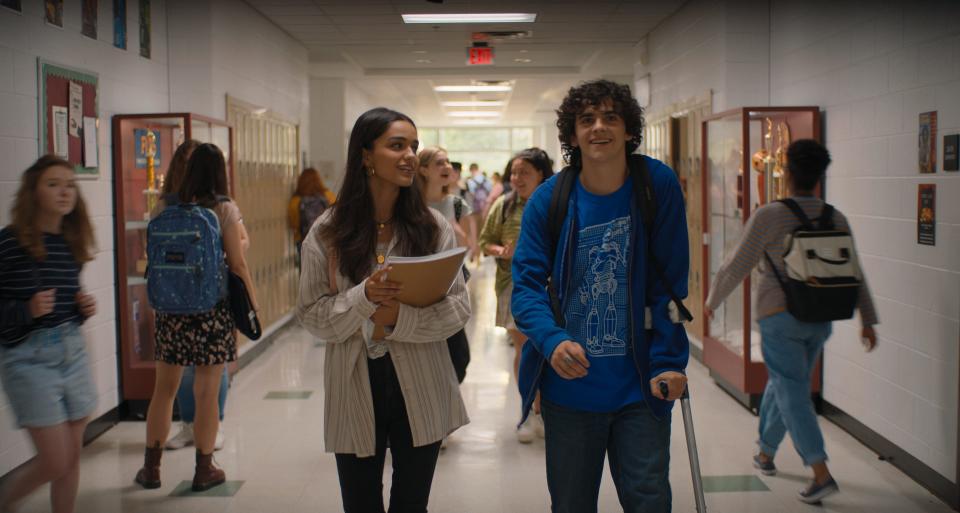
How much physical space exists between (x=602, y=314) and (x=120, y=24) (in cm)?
423

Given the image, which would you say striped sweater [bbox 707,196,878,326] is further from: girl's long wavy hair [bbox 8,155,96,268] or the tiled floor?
girl's long wavy hair [bbox 8,155,96,268]

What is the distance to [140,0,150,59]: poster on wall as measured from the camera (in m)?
5.63

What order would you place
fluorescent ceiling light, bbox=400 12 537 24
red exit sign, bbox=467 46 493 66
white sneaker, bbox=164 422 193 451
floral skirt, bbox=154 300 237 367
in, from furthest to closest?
red exit sign, bbox=467 46 493 66 < fluorescent ceiling light, bbox=400 12 537 24 < white sneaker, bbox=164 422 193 451 < floral skirt, bbox=154 300 237 367

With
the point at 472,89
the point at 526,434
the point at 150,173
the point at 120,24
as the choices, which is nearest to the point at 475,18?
the point at 120,24

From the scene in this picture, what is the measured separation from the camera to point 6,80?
3.95 metres

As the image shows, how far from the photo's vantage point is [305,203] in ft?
28.1

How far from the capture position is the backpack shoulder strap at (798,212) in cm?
362

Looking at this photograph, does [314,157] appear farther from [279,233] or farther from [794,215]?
[794,215]

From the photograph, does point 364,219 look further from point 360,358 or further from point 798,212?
point 798,212

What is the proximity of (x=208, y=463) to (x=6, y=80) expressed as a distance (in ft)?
6.50

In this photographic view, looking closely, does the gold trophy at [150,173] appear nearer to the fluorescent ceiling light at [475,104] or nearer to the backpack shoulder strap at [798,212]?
the backpack shoulder strap at [798,212]

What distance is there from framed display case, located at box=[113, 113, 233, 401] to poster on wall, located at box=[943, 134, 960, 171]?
13.1 ft

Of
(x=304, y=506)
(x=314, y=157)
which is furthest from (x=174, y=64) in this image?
(x=314, y=157)

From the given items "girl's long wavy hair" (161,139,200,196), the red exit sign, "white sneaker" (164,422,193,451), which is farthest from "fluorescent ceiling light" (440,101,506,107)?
"girl's long wavy hair" (161,139,200,196)
